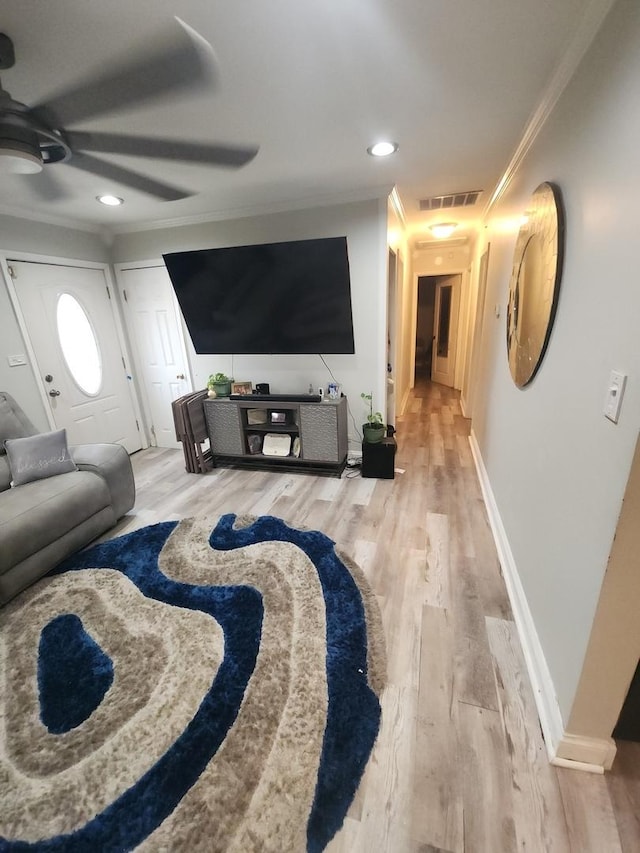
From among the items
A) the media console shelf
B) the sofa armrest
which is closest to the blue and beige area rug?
the sofa armrest

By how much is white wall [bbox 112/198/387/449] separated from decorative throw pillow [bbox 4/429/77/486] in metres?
1.65

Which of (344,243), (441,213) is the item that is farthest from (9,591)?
(441,213)

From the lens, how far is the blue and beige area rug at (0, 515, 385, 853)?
3.37 ft

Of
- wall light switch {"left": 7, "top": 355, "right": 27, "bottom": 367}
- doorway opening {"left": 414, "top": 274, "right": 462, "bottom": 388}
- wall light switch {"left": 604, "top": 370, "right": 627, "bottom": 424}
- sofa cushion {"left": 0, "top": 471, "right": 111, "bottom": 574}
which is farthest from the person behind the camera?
doorway opening {"left": 414, "top": 274, "right": 462, "bottom": 388}

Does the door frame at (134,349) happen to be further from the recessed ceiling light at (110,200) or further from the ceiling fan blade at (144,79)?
the ceiling fan blade at (144,79)

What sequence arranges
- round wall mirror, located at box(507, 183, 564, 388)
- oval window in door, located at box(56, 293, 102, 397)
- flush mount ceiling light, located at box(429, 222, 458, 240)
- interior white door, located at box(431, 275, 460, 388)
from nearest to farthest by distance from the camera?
round wall mirror, located at box(507, 183, 564, 388) < oval window in door, located at box(56, 293, 102, 397) < flush mount ceiling light, located at box(429, 222, 458, 240) < interior white door, located at box(431, 275, 460, 388)

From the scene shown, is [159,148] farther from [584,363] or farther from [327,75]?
[584,363]

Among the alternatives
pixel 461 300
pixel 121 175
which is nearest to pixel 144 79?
pixel 121 175

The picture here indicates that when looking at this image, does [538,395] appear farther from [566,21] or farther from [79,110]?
[79,110]

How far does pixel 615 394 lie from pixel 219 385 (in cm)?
316

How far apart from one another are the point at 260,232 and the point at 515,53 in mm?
2276

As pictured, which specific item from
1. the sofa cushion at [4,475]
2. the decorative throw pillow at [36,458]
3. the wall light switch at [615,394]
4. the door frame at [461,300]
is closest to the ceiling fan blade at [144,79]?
the wall light switch at [615,394]

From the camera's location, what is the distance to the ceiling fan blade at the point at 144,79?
1118mm

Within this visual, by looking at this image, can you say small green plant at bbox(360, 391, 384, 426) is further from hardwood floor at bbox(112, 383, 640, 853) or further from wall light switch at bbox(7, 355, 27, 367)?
wall light switch at bbox(7, 355, 27, 367)
